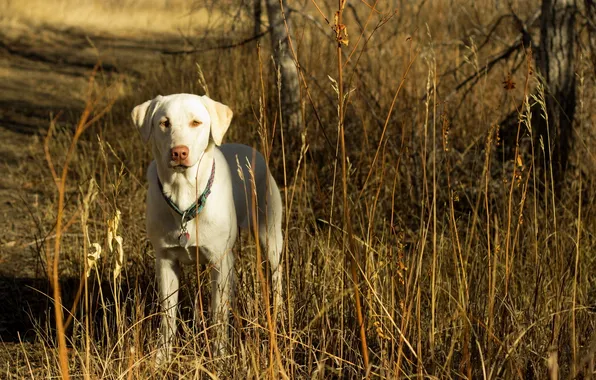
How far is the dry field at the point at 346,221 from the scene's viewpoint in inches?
97.3

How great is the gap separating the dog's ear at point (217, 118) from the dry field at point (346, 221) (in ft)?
1.14

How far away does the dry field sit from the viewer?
2473 millimetres

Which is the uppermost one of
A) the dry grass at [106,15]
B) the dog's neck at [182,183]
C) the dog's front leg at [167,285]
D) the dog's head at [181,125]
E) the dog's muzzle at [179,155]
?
the dry grass at [106,15]

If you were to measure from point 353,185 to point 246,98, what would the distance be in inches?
63.4

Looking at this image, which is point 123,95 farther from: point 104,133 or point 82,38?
point 82,38

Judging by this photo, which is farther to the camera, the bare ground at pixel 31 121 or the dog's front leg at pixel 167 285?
the bare ground at pixel 31 121

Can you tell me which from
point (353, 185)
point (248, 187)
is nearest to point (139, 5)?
point (353, 185)

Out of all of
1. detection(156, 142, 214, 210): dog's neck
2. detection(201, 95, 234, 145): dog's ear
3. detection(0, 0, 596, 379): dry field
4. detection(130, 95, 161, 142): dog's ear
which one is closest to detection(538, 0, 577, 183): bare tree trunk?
detection(0, 0, 596, 379): dry field

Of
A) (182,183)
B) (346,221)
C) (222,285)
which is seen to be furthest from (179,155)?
(346,221)

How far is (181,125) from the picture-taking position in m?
2.96

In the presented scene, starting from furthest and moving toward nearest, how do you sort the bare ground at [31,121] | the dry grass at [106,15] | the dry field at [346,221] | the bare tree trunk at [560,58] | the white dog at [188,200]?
the dry grass at [106,15]
the bare tree trunk at [560,58]
the bare ground at [31,121]
the white dog at [188,200]
the dry field at [346,221]

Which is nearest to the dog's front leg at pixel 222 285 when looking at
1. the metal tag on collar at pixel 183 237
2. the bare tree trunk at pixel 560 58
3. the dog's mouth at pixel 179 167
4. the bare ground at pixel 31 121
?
the metal tag on collar at pixel 183 237

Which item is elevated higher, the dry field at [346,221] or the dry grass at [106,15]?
the dry grass at [106,15]

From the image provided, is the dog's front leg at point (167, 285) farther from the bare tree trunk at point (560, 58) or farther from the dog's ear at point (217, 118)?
the bare tree trunk at point (560, 58)
